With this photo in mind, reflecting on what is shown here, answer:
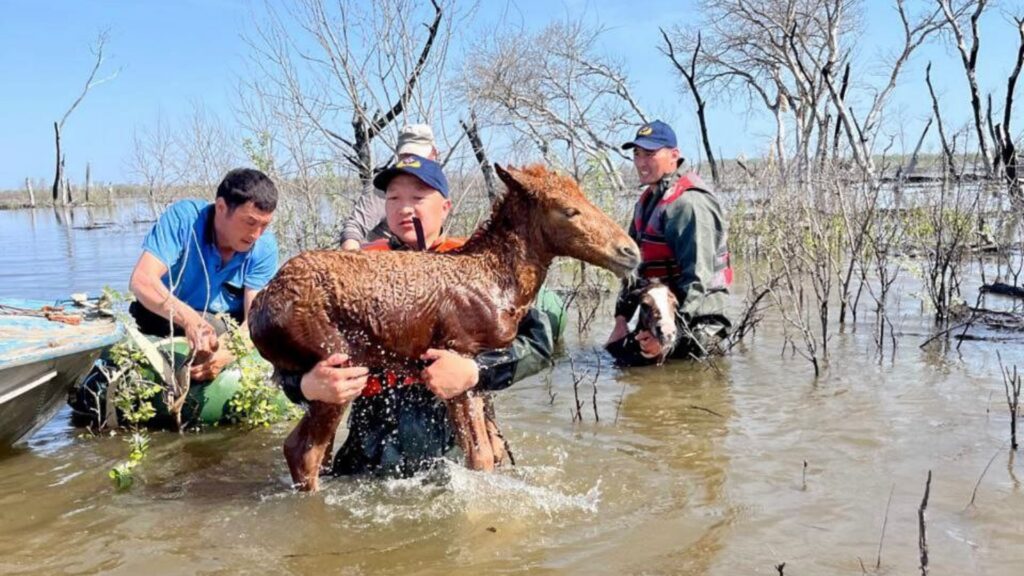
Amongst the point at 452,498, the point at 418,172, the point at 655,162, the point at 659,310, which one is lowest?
the point at 452,498

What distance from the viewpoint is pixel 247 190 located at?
571cm

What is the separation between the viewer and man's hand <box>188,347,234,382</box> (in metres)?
6.00

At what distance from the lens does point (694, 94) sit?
25.5 m

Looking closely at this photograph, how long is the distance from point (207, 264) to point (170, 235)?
342 millimetres

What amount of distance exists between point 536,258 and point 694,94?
909 inches

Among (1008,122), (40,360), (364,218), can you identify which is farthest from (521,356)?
(1008,122)

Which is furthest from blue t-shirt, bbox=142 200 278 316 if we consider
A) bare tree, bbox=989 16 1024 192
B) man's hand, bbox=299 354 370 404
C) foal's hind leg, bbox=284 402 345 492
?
bare tree, bbox=989 16 1024 192

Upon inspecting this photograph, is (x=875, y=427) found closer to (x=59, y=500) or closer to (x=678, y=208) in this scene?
(x=678, y=208)

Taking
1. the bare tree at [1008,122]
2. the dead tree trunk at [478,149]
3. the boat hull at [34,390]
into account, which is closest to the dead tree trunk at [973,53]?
the bare tree at [1008,122]

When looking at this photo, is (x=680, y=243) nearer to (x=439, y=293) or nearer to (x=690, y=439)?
(x=690, y=439)

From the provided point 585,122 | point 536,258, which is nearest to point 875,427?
point 536,258

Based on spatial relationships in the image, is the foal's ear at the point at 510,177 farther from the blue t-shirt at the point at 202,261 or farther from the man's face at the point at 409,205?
the blue t-shirt at the point at 202,261

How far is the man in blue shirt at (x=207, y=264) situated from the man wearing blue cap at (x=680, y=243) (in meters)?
→ 3.15

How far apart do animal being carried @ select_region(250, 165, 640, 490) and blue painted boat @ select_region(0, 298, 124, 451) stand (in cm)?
227
